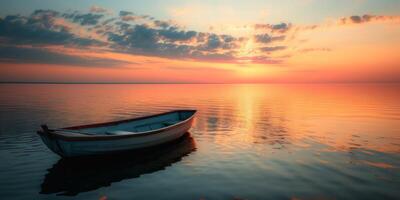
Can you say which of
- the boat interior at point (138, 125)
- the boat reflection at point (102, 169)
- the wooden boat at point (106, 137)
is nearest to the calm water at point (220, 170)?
the boat reflection at point (102, 169)

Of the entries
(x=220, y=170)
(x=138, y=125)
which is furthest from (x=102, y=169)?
(x=138, y=125)

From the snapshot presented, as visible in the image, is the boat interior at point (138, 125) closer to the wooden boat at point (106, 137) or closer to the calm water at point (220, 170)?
the wooden boat at point (106, 137)

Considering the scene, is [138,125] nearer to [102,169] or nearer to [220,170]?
[102,169]

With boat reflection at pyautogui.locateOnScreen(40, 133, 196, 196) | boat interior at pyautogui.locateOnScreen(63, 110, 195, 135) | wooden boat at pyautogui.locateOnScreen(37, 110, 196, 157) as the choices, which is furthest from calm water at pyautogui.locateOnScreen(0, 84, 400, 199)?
boat interior at pyautogui.locateOnScreen(63, 110, 195, 135)

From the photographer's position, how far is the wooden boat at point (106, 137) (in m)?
14.8

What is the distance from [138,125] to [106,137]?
6820 mm

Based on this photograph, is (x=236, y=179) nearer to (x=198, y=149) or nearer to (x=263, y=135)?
(x=198, y=149)

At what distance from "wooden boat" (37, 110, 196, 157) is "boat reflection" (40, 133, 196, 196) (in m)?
0.60

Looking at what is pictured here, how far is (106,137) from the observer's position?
15.7 m

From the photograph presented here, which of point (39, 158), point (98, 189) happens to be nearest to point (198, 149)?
point (98, 189)

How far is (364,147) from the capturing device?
66.2 feet

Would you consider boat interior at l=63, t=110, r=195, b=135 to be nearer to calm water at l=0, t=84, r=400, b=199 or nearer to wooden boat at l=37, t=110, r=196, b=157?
wooden boat at l=37, t=110, r=196, b=157

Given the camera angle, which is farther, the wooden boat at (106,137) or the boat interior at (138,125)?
the boat interior at (138,125)

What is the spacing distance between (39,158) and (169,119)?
12187 mm
